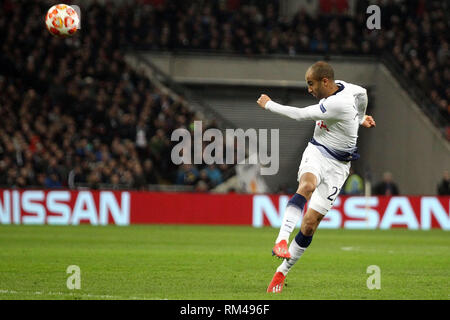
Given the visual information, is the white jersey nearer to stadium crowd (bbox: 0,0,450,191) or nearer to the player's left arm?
the player's left arm

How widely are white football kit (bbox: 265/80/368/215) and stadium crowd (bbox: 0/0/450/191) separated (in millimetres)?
15948

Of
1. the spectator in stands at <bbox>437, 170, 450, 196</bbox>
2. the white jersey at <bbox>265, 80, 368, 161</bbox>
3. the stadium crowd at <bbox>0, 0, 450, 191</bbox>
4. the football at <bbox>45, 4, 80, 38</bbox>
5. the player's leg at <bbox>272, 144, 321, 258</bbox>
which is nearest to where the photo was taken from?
the player's leg at <bbox>272, 144, 321, 258</bbox>

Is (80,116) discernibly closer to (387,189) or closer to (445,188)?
(387,189)

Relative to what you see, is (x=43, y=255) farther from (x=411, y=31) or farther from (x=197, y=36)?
(x=411, y=31)

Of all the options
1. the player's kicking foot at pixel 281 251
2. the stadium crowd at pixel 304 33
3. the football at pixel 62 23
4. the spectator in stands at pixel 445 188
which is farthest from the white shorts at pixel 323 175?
the stadium crowd at pixel 304 33

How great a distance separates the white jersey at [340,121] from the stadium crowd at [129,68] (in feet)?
52.3

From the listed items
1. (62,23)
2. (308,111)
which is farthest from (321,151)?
(62,23)

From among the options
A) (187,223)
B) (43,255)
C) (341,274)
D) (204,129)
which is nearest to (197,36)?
(204,129)

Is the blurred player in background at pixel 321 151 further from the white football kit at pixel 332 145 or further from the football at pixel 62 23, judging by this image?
the football at pixel 62 23

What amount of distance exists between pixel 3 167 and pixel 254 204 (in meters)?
7.21

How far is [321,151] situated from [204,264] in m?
3.83

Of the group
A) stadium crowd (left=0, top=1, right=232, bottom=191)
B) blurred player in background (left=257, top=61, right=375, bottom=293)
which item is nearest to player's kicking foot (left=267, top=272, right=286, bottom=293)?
blurred player in background (left=257, top=61, right=375, bottom=293)

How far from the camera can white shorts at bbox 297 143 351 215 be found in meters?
9.85

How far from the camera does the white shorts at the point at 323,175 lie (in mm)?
9852
